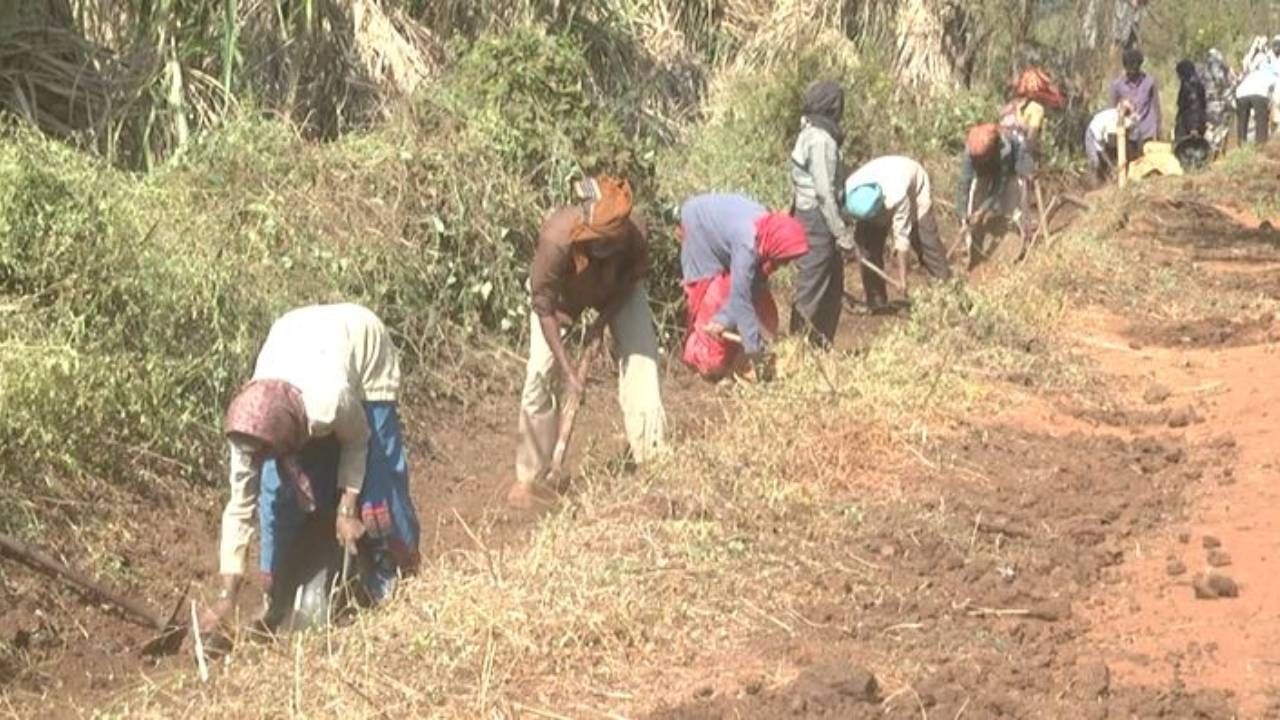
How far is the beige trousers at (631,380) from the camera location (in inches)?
292

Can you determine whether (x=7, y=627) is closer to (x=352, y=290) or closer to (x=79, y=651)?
(x=79, y=651)

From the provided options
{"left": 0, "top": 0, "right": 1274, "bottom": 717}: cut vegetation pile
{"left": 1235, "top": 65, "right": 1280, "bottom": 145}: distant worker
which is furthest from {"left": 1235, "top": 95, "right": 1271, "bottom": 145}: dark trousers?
{"left": 0, "top": 0, "right": 1274, "bottom": 717}: cut vegetation pile

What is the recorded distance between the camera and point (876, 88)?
1498cm

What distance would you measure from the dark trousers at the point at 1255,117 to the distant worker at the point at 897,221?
1248 cm

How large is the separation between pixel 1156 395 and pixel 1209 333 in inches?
81.2

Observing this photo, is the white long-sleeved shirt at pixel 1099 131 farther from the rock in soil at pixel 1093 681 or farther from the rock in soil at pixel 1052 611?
the rock in soil at pixel 1093 681

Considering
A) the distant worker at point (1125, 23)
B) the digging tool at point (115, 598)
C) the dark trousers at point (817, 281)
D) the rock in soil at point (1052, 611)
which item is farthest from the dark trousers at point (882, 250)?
the distant worker at point (1125, 23)

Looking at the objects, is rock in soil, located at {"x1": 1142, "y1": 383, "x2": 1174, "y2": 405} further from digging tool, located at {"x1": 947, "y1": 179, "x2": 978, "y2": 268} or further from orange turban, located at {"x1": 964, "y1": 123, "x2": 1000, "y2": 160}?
digging tool, located at {"x1": 947, "y1": 179, "x2": 978, "y2": 268}

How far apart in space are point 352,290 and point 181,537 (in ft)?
6.03

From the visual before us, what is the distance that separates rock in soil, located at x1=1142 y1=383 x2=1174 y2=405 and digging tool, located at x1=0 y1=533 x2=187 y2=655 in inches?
185

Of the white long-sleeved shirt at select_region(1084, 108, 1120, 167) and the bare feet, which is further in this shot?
the white long-sleeved shirt at select_region(1084, 108, 1120, 167)

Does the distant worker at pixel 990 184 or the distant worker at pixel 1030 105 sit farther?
the distant worker at pixel 1030 105

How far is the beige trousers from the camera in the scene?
743 cm

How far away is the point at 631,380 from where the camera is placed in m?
7.51
